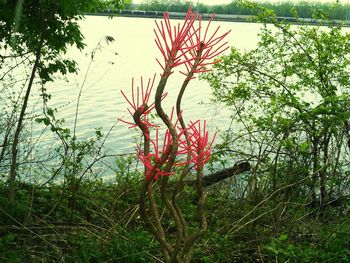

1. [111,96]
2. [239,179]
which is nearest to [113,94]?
[111,96]

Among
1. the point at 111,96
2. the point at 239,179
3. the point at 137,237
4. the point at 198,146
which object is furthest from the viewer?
the point at 111,96

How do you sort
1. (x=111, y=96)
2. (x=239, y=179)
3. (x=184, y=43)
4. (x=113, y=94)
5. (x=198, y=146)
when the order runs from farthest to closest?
1. (x=113, y=94)
2. (x=111, y=96)
3. (x=239, y=179)
4. (x=198, y=146)
5. (x=184, y=43)

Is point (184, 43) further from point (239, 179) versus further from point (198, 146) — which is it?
point (239, 179)

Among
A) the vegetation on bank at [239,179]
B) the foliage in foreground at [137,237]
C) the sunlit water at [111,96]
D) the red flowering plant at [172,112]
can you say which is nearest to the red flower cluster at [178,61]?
the red flowering plant at [172,112]

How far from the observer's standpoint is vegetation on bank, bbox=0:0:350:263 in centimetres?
485

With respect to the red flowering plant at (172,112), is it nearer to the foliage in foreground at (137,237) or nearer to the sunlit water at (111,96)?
the foliage in foreground at (137,237)

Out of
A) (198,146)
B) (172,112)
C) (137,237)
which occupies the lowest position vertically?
(137,237)

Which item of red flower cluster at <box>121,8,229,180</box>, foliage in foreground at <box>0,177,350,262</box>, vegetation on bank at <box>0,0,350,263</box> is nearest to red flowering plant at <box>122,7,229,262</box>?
red flower cluster at <box>121,8,229,180</box>

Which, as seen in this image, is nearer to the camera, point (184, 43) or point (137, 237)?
point (184, 43)

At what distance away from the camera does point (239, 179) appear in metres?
7.54

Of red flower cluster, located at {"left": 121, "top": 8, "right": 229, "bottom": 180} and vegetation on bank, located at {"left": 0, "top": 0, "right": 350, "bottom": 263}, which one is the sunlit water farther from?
red flower cluster, located at {"left": 121, "top": 8, "right": 229, "bottom": 180}

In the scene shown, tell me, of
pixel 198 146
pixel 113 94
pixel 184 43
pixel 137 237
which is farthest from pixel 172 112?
pixel 113 94

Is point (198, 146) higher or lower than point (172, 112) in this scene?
lower

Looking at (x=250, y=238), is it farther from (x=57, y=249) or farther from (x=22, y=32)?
(x=22, y=32)
